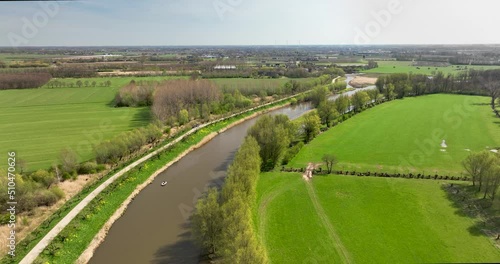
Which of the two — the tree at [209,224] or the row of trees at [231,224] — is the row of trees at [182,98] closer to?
the row of trees at [231,224]

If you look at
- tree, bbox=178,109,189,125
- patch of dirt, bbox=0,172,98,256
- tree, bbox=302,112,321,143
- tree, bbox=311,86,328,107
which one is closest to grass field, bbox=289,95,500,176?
tree, bbox=302,112,321,143

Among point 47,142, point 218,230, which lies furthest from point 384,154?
point 47,142

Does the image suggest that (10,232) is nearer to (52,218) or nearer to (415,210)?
(52,218)

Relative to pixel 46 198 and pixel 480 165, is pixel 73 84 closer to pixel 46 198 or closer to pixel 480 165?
pixel 46 198

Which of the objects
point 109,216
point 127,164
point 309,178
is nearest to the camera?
point 109,216

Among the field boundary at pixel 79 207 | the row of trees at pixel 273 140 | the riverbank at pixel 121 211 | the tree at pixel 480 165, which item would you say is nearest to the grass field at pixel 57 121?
the field boundary at pixel 79 207

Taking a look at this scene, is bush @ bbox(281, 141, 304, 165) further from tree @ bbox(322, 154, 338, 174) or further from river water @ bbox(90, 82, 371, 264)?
river water @ bbox(90, 82, 371, 264)
